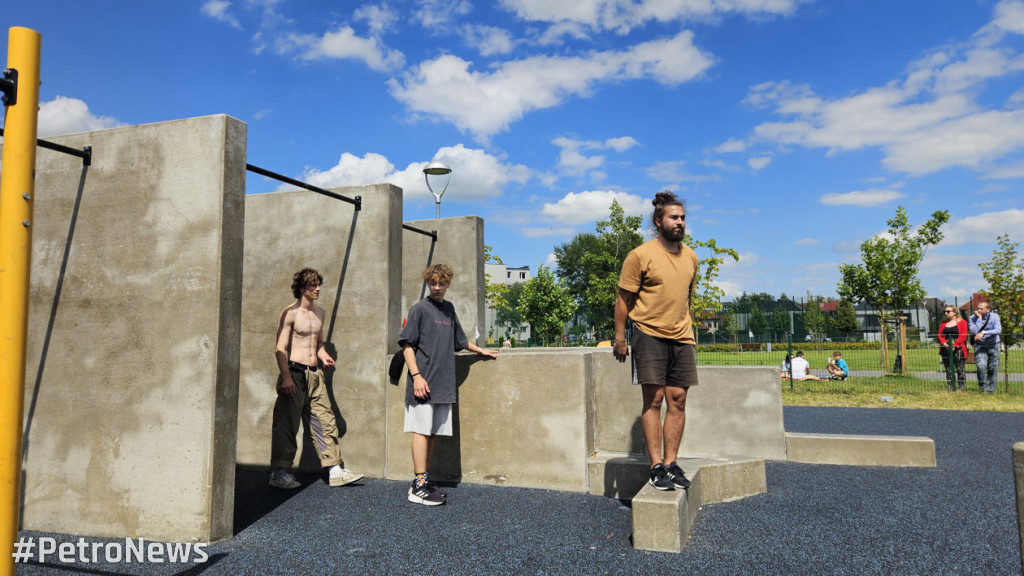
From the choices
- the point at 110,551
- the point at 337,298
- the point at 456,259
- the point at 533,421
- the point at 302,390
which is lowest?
the point at 110,551

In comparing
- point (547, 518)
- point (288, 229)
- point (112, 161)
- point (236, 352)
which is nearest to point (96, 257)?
point (112, 161)

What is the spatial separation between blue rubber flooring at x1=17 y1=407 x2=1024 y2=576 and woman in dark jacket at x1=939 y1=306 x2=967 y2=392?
7.71 m

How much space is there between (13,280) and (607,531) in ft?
11.0

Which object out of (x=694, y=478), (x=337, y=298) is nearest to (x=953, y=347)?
(x=694, y=478)

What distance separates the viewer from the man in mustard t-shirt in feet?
13.1

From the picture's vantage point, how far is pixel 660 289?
157 inches

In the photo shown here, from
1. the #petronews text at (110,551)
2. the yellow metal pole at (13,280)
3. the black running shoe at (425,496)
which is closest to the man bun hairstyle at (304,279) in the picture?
the black running shoe at (425,496)

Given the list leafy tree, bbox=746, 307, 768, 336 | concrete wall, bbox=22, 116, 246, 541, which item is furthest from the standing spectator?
leafy tree, bbox=746, 307, 768, 336

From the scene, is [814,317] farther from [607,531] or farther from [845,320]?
[607,531]

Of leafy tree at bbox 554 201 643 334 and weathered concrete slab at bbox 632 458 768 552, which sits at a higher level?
leafy tree at bbox 554 201 643 334

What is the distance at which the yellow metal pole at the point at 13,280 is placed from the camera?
1980 millimetres

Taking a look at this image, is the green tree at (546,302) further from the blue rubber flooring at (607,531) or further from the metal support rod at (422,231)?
the blue rubber flooring at (607,531)

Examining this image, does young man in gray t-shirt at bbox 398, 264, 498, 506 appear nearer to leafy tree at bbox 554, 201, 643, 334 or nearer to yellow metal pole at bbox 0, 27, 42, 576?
yellow metal pole at bbox 0, 27, 42, 576

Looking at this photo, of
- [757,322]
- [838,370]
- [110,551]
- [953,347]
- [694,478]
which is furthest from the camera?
[757,322]
